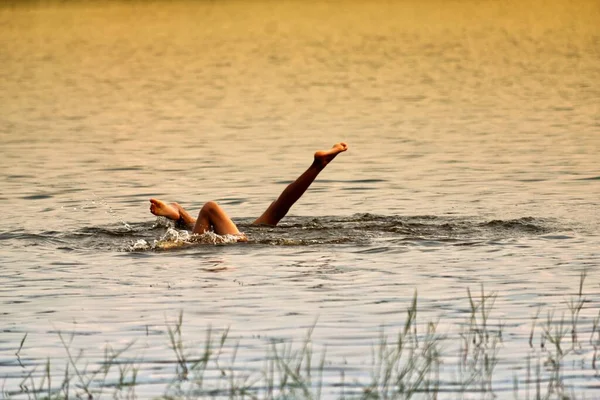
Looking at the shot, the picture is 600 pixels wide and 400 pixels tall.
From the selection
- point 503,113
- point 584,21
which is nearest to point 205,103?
point 503,113

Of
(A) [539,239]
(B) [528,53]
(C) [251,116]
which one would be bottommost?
(A) [539,239]

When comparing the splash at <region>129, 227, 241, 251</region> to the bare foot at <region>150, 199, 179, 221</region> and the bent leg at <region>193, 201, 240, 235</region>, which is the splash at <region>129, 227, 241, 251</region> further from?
the bare foot at <region>150, 199, 179, 221</region>

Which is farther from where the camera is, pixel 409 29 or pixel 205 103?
pixel 409 29

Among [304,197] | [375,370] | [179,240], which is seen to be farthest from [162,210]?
[375,370]

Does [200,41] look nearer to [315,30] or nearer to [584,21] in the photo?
[315,30]

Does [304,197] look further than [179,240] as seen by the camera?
Yes

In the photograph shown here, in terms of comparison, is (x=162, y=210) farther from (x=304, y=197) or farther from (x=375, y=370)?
(x=375, y=370)

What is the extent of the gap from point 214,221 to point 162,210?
2.09ft

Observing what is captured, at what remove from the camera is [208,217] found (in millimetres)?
14164

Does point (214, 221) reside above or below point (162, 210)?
below

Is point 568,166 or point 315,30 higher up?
point 315,30

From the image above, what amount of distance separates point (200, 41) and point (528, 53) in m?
17.7

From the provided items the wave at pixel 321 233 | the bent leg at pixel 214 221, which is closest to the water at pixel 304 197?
the wave at pixel 321 233

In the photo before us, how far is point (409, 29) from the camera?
58.2 metres
